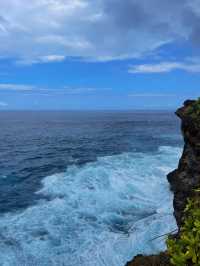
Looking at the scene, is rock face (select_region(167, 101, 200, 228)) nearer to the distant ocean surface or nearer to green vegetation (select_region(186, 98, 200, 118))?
green vegetation (select_region(186, 98, 200, 118))

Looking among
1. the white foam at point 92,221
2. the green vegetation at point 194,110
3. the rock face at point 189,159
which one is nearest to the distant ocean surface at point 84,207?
the white foam at point 92,221

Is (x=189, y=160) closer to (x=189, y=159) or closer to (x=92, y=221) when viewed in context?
(x=189, y=159)

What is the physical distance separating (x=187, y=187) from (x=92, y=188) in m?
14.8

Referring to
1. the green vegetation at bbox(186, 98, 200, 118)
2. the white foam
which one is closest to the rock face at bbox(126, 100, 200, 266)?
the green vegetation at bbox(186, 98, 200, 118)

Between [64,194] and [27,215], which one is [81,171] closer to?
[64,194]

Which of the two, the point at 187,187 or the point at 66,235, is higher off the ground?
the point at 187,187

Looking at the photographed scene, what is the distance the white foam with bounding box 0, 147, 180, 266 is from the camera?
870 inches

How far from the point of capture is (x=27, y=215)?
29172 millimetres

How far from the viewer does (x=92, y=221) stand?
27219mm

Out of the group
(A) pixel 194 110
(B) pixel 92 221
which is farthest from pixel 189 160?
(B) pixel 92 221

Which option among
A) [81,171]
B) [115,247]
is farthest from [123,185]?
[115,247]

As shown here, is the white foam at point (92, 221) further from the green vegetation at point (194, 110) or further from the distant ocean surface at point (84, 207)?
the green vegetation at point (194, 110)

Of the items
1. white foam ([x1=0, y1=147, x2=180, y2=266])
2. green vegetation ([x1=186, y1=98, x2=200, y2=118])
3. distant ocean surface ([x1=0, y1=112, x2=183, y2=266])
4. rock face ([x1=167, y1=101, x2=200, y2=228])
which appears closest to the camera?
white foam ([x1=0, y1=147, x2=180, y2=266])

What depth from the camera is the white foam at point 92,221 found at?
2210 cm
